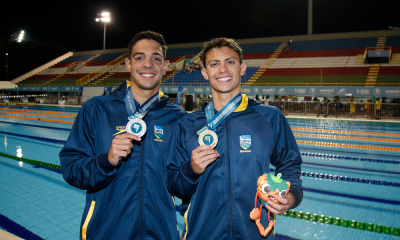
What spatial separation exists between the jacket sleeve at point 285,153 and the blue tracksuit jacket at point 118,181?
26.4 inches

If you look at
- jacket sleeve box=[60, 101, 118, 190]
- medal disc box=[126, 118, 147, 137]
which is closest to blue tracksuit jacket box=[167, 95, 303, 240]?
medal disc box=[126, 118, 147, 137]

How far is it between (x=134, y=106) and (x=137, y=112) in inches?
2.8

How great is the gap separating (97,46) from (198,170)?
53.6 metres

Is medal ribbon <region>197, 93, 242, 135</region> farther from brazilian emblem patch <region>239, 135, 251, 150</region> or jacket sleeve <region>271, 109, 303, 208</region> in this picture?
jacket sleeve <region>271, 109, 303, 208</region>

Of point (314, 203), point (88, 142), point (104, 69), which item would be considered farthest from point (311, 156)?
point (104, 69)

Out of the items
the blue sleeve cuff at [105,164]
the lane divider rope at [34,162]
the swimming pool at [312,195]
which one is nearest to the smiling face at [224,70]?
the blue sleeve cuff at [105,164]

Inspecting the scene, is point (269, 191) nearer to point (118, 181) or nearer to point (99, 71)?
point (118, 181)

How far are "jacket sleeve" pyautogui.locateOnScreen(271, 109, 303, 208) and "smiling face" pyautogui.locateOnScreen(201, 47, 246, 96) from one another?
0.33 meters

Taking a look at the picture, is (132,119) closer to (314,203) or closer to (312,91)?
(314,203)

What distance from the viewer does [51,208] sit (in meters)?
3.37

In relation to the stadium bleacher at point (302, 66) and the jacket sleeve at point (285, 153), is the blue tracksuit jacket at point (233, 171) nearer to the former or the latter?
the jacket sleeve at point (285, 153)

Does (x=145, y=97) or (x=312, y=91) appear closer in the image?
(x=145, y=97)

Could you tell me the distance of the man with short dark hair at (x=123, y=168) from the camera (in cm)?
138

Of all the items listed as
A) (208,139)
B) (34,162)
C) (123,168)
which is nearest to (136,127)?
(123,168)
